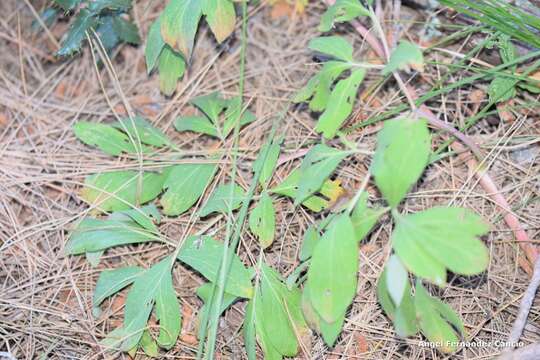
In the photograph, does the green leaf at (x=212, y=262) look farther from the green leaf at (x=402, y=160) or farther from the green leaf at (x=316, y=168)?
the green leaf at (x=402, y=160)

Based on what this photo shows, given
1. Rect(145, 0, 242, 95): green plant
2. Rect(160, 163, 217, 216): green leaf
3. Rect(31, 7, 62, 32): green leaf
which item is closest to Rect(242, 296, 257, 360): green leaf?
Rect(160, 163, 217, 216): green leaf

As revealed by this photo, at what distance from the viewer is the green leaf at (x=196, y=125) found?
1.87 metres

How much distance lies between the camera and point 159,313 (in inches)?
60.8

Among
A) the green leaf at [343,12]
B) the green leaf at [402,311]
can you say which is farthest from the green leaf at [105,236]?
the green leaf at [343,12]

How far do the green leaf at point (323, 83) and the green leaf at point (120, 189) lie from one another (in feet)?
1.88

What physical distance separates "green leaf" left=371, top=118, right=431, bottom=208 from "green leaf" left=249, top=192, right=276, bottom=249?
44 centimetres

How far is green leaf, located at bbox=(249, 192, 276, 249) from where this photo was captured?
5.12ft

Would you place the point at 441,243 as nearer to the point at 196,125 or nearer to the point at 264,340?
the point at 264,340

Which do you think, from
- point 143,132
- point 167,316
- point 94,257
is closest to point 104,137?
point 143,132

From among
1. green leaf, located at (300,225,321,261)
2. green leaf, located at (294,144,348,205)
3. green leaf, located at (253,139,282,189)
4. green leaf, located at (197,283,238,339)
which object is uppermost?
green leaf, located at (294,144,348,205)

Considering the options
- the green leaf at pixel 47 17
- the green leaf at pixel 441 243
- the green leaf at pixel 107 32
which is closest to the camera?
the green leaf at pixel 441 243

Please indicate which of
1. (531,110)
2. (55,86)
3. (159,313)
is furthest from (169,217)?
(531,110)

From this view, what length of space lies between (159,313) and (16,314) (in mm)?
475

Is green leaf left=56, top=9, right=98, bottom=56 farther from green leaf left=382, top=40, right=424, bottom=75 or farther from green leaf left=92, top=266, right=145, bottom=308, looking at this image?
green leaf left=382, top=40, right=424, bottom=75
